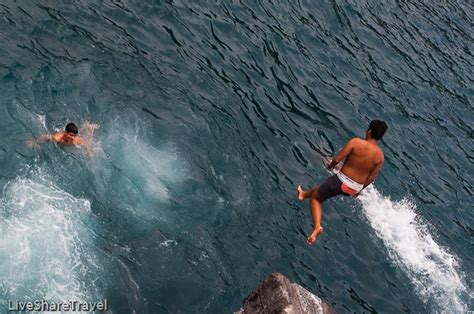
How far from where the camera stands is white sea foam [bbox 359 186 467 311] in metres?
16.3

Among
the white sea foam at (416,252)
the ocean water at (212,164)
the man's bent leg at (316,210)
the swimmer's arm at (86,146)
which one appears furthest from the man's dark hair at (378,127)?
the swimmer's arm at (86,146)

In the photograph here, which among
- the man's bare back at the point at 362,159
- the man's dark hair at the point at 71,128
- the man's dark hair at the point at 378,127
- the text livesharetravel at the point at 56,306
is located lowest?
the text livesharetravel at the point at 56,306

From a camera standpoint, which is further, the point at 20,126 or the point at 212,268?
the point at 20,126

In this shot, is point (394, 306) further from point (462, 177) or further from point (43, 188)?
point (43, 188)

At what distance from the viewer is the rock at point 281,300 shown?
10586mm

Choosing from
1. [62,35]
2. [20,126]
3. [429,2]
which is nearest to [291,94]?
[62,35]

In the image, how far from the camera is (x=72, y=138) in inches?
584

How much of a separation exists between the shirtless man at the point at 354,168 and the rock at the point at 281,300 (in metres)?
2.19

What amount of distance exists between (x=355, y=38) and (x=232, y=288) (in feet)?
51.3

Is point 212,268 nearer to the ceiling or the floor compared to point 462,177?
nearer to the floor

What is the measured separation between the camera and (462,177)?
21.3 m

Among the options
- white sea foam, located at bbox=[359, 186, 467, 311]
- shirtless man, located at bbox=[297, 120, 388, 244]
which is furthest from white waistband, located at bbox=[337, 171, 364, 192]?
white sea foam, located at bbox=[359, 186, 467, 311]

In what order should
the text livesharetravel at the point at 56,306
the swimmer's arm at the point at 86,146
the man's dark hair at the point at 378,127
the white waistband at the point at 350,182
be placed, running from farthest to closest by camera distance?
the swimmer's arm at the point at 86,146 → the white waistband at the point at 350,182 → the man's dark hair at the point at 378,127 → the text livesharetravel at the point at 56,306

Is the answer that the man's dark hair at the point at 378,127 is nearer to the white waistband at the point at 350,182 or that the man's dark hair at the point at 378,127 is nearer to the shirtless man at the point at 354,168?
the shirtless man at the point at 354,168
